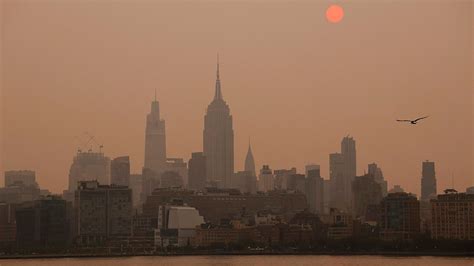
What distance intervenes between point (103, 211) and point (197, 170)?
4396cm

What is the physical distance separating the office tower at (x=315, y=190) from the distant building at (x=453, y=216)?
153ft

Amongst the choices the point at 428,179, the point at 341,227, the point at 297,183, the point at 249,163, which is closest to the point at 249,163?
the point at 249,163

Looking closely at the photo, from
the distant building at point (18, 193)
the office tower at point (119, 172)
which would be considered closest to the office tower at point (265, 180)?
the office tower at point (119, 172)

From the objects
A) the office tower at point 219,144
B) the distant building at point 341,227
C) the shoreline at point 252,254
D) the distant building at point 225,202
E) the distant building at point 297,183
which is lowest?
the shoreline at point 252,254

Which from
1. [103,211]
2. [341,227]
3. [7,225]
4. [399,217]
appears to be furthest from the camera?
[103,211]

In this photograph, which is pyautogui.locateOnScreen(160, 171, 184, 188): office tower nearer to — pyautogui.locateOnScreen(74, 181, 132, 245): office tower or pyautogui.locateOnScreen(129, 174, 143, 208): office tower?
pyautogui.locateOnScreen(129, 174, 143, 208): office tower

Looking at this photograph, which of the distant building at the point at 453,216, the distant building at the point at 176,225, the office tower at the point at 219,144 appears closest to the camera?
the distant building at the point at 453,216

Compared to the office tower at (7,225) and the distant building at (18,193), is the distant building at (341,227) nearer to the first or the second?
the office tower at (7,225)

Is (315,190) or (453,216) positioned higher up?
(315,190)

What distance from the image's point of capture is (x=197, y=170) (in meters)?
149

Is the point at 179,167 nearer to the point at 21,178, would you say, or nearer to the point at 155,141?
the point at 155,141

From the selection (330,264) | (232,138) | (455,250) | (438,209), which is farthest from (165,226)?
(232,138)

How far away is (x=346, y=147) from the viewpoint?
136500 millimetres

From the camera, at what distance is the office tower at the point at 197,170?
14800cm
